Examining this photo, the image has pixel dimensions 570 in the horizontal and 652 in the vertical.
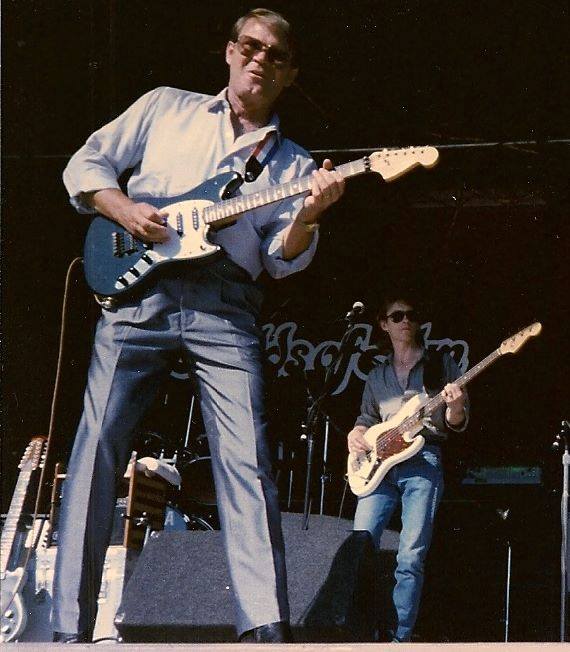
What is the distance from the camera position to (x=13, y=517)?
175 inches

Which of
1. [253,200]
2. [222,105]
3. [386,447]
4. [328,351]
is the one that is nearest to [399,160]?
[253,200]

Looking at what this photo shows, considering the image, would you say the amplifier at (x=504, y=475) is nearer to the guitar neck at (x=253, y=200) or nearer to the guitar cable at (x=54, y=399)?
the guitar cable at (x=54, y=399)

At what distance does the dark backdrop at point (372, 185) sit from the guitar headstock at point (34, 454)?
0.11 metres

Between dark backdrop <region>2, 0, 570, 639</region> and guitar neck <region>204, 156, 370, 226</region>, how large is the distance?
3.20ft

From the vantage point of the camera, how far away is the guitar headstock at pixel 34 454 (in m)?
4.60

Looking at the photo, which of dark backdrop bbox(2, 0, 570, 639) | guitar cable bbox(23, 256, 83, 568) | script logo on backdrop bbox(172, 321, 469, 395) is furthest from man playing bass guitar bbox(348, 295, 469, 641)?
guitar cable bbox(23, 256, 83, 568)

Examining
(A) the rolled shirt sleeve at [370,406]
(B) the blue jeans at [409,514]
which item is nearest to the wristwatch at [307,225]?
(B) the blue jeans at [409,514]

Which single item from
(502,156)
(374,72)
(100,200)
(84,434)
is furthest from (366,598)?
(502,156)

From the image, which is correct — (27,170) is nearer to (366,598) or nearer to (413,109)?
(366,598)

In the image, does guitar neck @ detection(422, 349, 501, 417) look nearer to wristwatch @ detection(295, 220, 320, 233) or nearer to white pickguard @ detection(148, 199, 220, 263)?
wristwatch @ detection(295, 220, 320, 233)

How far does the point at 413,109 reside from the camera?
21.5 feet

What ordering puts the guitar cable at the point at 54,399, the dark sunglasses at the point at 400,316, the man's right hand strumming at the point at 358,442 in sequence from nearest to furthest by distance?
1. the guitar cable at the point at 54,399
2. the man's right hand strumming at the point at 358,442
3. the dark sunglasses at the point at 400,316

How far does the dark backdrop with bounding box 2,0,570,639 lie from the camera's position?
4.74 m

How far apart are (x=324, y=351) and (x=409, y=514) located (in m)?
2.07
